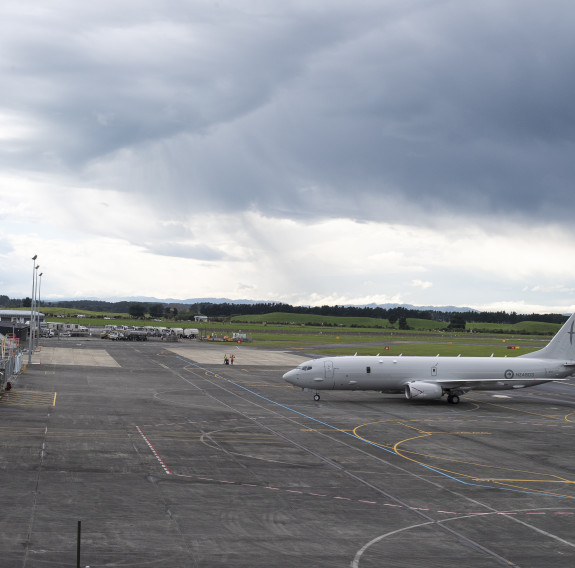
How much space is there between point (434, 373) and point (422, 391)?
3.14 meters

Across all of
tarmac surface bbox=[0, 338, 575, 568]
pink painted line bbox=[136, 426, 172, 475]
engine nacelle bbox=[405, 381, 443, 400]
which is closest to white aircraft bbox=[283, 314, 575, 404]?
engine nacelle bbox=[405, 381, 443, 400]

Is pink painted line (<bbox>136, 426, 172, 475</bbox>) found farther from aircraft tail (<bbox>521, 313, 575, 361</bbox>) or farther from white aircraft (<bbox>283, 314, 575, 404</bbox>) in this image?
aircraft tail (<bbox>521, 313, 575, 361</bbox>)

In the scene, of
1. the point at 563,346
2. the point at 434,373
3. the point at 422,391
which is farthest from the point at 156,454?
the point at 563,346

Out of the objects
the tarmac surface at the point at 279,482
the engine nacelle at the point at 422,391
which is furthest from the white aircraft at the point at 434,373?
the tarmac surface at the point at 279,482

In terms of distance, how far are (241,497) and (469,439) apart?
2344cm

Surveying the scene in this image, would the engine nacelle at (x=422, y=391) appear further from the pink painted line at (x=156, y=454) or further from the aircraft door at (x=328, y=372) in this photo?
the pink painted line at (x=156, y=454)

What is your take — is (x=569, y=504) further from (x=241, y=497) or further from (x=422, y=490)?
(x=241, y=497)

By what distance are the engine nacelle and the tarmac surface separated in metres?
1.26

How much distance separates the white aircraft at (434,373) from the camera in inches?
2547

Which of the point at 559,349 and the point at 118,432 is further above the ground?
the point at 559,349

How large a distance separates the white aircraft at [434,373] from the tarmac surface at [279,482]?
234 cm

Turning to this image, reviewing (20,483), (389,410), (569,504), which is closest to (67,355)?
(389,410)

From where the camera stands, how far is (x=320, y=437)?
46.1m

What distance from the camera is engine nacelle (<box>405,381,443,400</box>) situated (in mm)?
65438
